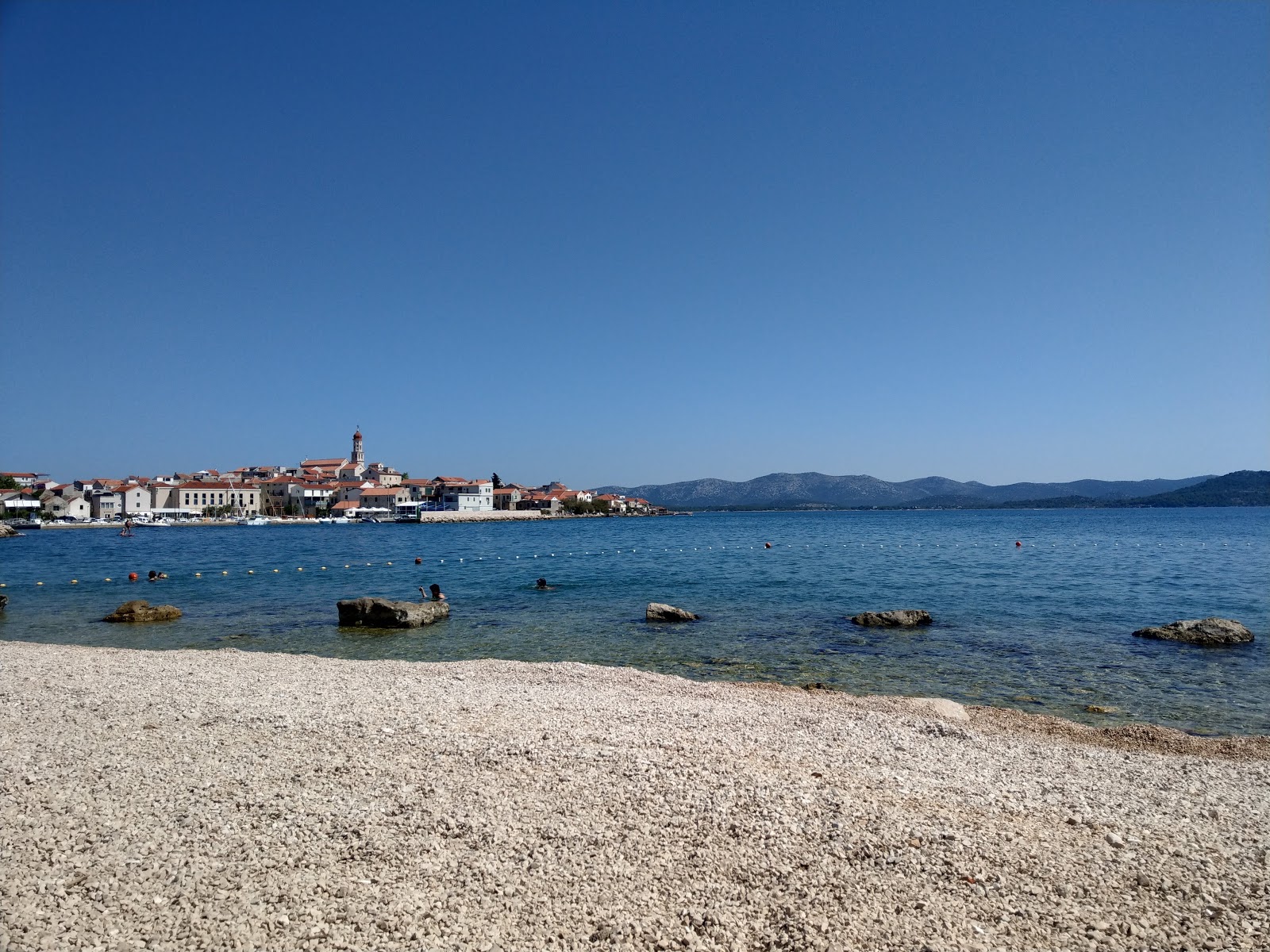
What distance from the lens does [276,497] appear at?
5438 inches

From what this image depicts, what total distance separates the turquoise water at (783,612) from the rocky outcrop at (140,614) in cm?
61

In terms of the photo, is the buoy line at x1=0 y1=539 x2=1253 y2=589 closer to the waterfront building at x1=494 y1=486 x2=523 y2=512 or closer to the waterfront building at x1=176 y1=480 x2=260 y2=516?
the waterfront building at x1=176 y1=480 x2=260 y2=516

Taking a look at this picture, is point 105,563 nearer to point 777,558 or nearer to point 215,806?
point 777,558

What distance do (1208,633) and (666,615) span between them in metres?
14.1

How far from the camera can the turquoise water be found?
1483 centimetres

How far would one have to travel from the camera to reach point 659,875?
5.36 m

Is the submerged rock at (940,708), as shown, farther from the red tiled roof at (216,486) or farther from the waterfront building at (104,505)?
the red tiled roof at (216,486)

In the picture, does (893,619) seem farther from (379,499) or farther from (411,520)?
(379,499)

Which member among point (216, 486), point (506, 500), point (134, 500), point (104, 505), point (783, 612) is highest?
point (216, 486)

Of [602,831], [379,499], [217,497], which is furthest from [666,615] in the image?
[217,497]

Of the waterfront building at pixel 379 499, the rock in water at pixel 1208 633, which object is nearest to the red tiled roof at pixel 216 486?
the waterfront building at pixel 379 499

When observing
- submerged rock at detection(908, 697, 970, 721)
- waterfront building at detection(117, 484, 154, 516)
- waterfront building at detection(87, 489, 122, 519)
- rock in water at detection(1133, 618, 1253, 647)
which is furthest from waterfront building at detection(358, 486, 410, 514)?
submerged rock at detection(908, 697, 970, 721)

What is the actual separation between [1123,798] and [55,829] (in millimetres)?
9965

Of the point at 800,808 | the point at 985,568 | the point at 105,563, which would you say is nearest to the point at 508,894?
the point at 800,808
